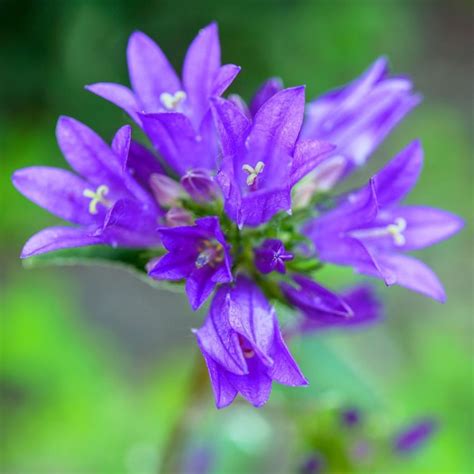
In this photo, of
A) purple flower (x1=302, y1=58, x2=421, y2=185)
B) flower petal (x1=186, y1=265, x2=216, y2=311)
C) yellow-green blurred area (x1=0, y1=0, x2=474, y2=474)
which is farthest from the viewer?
yellow-green blurred area (x1=0, y1=0, x2=474, y2=474)

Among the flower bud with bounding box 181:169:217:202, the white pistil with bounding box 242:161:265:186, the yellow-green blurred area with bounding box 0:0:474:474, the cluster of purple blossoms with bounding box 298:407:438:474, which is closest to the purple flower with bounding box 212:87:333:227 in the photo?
the white pistil with bounding box 242:161:265:186

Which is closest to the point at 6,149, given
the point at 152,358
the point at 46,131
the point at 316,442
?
the point at 46,131

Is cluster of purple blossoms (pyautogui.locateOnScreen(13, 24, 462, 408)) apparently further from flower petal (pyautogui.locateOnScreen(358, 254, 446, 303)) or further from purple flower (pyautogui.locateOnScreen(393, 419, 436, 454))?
purple flower (pyautogui.locateOnScreen(393, 419, 436, 454))

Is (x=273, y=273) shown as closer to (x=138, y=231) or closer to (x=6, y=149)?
(x=138, y=231)

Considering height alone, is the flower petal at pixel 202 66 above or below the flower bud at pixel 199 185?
above

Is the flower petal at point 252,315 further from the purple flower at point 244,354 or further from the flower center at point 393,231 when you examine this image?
the flower center at point 393,231

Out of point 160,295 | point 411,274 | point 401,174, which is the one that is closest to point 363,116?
point 401,174

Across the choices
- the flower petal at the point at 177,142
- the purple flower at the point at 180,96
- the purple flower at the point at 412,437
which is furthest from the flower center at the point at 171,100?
the purple flower at the point at 412,437
